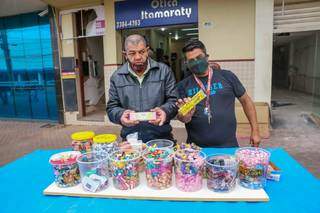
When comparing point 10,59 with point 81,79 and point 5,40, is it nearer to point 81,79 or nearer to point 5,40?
point 5,40

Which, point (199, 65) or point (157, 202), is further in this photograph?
point (199, 65)

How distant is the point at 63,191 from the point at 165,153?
20.3 inches

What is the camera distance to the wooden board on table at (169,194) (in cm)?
109

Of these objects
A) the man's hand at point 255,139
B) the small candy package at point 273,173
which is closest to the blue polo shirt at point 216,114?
the man's hand at point 255,139

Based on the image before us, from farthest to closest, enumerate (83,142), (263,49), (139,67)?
(263,49), (139,67), (83,142)

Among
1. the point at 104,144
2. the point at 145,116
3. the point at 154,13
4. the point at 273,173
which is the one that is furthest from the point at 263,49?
the point at 104,144

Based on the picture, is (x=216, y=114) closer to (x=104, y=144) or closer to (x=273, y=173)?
(x=273, y=173)

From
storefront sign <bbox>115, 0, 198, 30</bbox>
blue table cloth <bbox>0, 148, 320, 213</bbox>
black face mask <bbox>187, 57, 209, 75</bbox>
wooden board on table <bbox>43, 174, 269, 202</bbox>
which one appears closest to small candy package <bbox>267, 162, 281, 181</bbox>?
blue table cloth <bbox>0, 148, 320, 213</bbox>

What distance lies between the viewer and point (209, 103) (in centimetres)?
186

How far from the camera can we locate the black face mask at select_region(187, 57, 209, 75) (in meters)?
1.78

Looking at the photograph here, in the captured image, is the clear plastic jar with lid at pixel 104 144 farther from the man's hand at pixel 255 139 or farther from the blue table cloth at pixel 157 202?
the man's hand at pixel 255 139

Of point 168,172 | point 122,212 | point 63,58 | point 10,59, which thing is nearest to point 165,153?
point 168,172

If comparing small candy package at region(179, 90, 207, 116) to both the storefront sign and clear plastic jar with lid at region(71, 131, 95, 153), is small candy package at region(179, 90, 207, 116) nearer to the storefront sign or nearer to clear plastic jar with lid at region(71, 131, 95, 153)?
clear plastic jar with lid at region(71, 131, 95, 153)

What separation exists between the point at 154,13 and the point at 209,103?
397 cm
